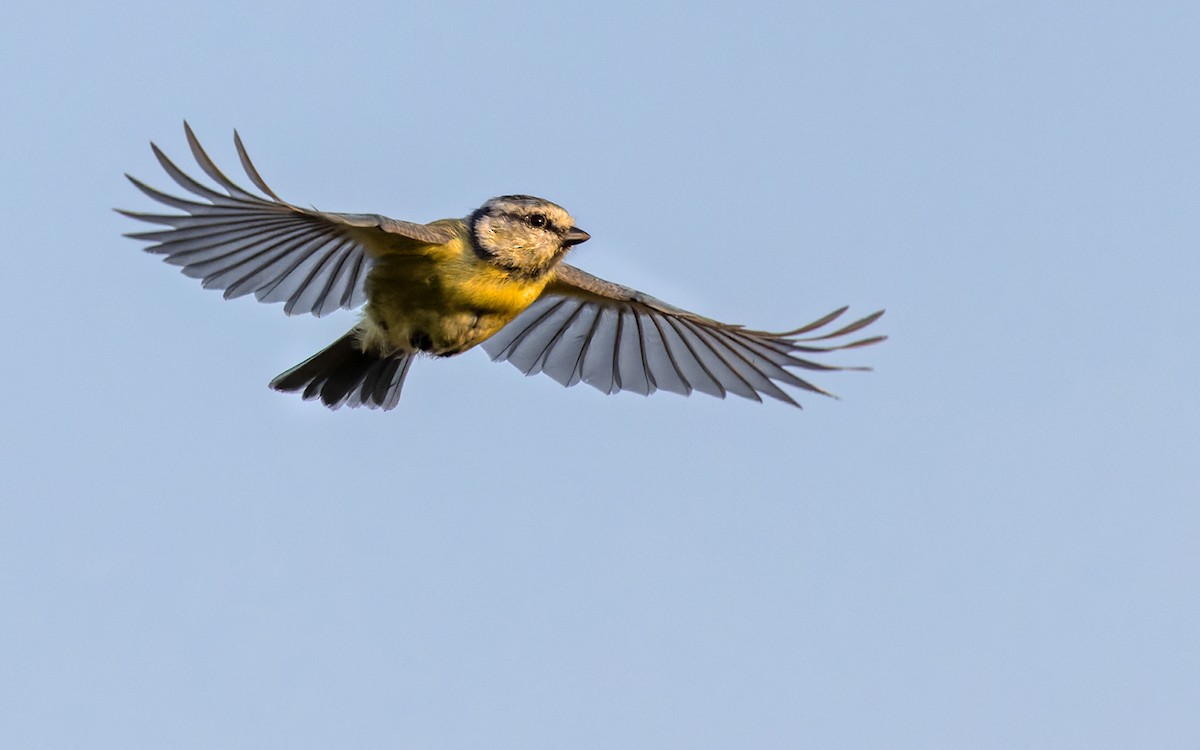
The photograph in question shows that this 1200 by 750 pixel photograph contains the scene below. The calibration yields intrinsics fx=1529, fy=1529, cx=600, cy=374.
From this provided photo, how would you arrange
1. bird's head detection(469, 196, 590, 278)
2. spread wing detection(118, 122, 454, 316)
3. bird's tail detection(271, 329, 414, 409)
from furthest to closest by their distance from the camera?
bird's tail detection(271, 329, 414, 409)
bird's head detection(469, 196, 590, 278)
spread wing detection(118, 122, 454, 316)

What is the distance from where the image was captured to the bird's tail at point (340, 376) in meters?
9.81

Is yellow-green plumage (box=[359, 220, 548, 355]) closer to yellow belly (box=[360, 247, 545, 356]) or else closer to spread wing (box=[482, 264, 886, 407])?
yellow belly (box=[360, 247, 545, 356])

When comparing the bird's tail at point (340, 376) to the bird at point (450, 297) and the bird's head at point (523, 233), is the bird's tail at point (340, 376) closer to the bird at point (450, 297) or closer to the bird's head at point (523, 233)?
the bird at point (450, 297)

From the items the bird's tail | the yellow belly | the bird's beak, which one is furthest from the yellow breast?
the bird's tail

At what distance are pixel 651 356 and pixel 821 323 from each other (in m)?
1.73

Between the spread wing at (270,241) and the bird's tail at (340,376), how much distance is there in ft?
2.85

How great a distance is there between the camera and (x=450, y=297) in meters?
8.66

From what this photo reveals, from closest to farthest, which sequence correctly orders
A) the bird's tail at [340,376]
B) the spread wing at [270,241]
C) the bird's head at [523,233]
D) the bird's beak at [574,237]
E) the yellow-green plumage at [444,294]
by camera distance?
1. the spread wing at [270,241]
2. the yellow-green plumage at [444,294]
3. the bird's head at [523,233]
4. the bird's beak at [574,237]
5. the bird's tail at [340,376]

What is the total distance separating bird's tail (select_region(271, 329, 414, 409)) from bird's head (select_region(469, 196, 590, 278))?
4.18ft

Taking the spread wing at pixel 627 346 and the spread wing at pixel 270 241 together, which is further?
the spread wing at pixel 627 346

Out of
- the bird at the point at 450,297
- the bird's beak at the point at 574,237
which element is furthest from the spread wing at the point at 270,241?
the bird's beak at the point at 574,237

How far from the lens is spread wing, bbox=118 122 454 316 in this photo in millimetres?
7348

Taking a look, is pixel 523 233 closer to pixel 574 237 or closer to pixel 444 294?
pixel 574 237

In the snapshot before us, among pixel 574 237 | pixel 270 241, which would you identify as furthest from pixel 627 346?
pixel 270 241
